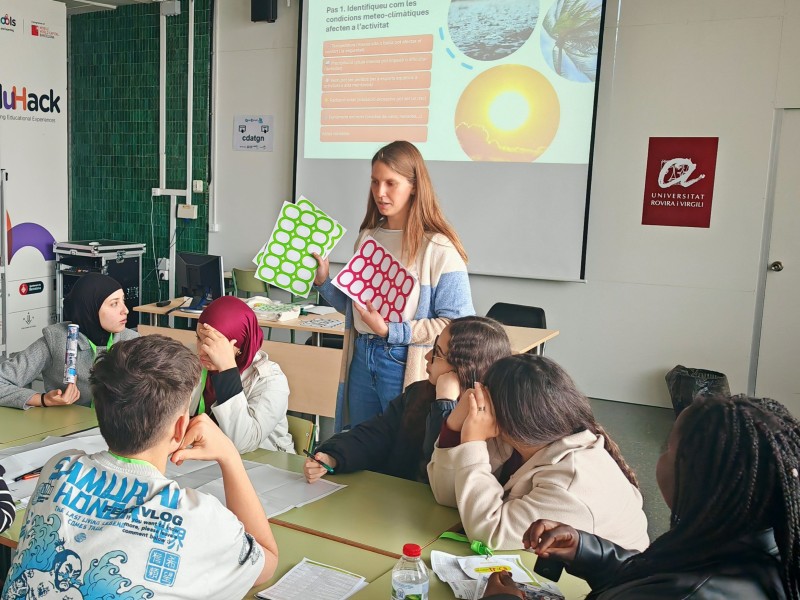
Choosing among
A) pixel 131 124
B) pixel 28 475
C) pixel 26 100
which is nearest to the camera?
pixel 28 475

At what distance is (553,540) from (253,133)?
5.78 meters

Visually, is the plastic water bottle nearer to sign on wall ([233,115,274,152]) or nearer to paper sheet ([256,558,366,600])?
paper sheet ([256,558,366,600])

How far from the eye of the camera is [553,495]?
164 cm

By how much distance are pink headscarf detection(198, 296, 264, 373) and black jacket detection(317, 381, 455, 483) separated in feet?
1.74

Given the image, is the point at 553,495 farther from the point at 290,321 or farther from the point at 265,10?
the point at 265,10

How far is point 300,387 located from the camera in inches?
153

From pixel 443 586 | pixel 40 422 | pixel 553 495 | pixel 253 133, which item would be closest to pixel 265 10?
pixel 253 133

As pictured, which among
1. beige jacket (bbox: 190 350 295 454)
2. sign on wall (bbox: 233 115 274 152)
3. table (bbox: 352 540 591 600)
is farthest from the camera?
sign on wall (bbox: 233 115 274 152)

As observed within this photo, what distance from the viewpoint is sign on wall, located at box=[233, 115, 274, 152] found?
260 inches

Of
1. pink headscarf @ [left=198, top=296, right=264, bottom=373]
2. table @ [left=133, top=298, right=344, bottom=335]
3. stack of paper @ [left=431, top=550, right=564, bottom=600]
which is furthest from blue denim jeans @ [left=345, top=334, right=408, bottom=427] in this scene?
table @ [left=133, top=298, right=344, bottom=335]

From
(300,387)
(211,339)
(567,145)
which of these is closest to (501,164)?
(567,145)

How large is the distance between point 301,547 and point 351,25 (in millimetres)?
5126

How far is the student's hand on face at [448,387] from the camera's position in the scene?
2.11 m

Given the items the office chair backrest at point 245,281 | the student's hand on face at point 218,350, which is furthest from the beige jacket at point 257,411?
the office chair backrest at point 245,281
